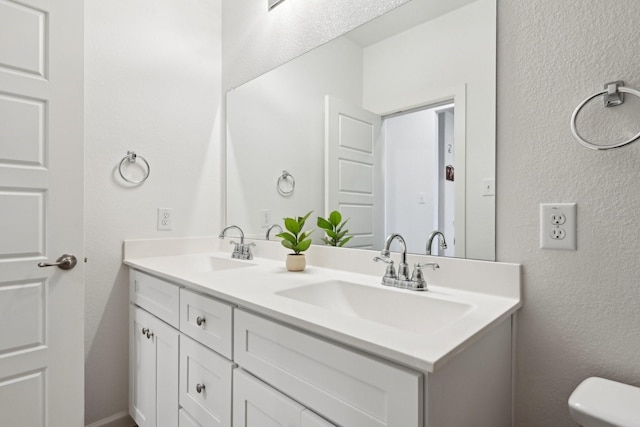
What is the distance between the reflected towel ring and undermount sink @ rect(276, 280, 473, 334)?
2.10ft

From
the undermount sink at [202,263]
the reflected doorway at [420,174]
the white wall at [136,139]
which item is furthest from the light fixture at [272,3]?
the undermount sink at [202,263]

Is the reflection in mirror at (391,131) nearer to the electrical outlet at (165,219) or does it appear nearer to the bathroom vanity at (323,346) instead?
the bathroom vanity at (323,346)

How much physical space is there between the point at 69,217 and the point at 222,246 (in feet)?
2.75

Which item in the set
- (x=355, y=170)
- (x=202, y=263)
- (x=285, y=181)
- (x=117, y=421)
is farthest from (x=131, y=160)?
(x=117, y=421)

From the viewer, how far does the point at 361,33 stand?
4.41ft

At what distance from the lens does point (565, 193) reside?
0.86 m

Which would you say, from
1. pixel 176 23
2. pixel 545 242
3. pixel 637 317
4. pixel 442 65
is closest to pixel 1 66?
pixel 176 23

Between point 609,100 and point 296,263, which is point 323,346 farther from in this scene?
point 609,100

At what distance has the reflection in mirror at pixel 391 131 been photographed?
3.38 ft

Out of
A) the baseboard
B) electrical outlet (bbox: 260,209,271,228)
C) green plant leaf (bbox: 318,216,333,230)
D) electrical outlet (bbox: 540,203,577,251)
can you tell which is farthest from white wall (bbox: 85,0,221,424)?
electrical outlet (bbox: 540,203,577,251)

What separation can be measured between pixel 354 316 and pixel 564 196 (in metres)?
0.64

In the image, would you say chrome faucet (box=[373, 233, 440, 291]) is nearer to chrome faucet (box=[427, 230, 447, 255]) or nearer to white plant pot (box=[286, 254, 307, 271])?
chrome faucet (box=[427, 230, 447, 255])

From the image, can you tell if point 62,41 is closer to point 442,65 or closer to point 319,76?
point 319,76

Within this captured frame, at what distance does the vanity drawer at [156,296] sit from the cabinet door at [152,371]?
0.04 metres
